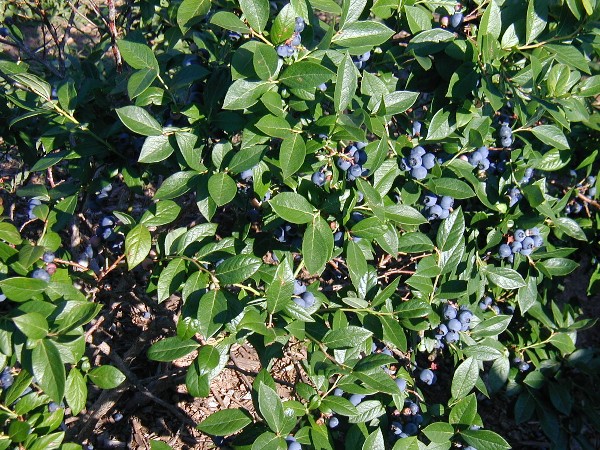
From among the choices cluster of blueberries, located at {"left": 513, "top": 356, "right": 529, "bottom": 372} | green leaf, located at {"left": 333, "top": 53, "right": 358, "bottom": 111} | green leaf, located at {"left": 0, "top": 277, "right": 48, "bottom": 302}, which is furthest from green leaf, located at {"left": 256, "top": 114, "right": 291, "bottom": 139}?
cluster of blueberries, located at {"left": 513, "top": 356, "right": 529, "bottom": 372}

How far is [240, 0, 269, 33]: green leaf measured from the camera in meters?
1.50

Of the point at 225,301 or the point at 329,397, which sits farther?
the point at 329,397

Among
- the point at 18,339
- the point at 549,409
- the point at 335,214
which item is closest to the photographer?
the point at 18,339

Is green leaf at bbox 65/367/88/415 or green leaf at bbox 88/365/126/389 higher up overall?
green leaf at bbox 65/367/88/415

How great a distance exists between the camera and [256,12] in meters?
1.51

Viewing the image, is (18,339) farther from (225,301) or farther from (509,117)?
(509,117)

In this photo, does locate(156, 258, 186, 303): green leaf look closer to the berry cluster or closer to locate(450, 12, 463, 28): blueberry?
the berry cluster

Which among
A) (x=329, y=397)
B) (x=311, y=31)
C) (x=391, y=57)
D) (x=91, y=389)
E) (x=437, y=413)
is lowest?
(x=91, y=389)

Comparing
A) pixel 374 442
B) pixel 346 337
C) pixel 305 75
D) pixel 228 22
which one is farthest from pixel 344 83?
pixel 374 442

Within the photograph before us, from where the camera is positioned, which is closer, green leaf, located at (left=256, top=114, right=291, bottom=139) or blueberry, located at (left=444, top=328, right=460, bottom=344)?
green leaf, located at (left=256, top=114, right=291, bottom=139)

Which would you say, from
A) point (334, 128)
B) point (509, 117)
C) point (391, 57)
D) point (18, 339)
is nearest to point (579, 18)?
point (509, 117)

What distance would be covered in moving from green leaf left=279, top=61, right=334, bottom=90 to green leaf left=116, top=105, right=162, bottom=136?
0.34 meters

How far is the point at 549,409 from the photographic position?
2.60m

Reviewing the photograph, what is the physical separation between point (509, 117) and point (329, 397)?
3.77ft
